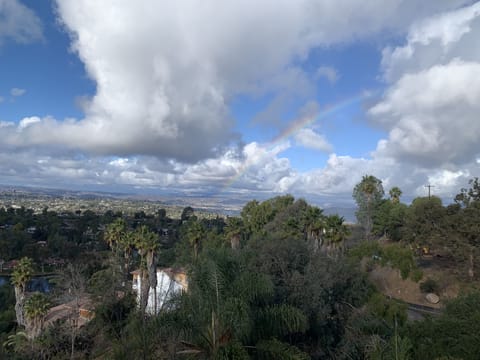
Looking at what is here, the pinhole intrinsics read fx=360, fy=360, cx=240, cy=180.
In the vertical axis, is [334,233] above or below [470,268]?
above

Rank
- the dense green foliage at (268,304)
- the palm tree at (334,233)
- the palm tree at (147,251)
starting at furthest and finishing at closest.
→ the palm tree at (334,233) < the palm tree at (147,251) < the dense green foliage at (268,304)

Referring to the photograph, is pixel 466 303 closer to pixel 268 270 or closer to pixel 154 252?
pixel 268 270

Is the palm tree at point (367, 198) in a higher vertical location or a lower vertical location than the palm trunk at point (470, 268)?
higher

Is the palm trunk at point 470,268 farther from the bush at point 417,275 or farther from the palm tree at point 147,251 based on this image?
the palm tree at point 147,251

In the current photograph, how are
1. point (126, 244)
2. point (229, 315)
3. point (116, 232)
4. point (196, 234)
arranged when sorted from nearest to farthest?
point (229, 315)
point (126, 244)
point (196, 234)
point (116, 232)

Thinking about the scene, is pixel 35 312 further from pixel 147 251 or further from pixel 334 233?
pixel 334 233

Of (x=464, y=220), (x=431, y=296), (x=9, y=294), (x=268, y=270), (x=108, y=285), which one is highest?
(x=464, y=220)

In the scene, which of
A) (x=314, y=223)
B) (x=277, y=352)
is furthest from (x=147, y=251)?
(x=277, y=352)

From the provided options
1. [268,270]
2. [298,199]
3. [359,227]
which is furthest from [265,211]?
[268,270]

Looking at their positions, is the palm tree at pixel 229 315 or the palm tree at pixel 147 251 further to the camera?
the palm tree at pixel 147 251

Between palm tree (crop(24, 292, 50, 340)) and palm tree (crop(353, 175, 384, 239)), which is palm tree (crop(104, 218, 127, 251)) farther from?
palm tree (crop(353, 175, 384, 239))

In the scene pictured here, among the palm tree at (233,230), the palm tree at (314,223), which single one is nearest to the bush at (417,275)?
the palm tree at (314,223)
